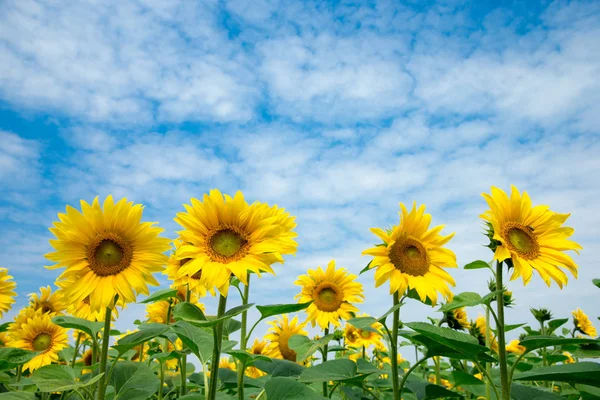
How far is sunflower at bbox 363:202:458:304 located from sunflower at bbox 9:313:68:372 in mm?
4314

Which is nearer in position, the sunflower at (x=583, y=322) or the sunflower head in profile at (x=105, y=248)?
the sunflower head in profile at (x=105, y=248)

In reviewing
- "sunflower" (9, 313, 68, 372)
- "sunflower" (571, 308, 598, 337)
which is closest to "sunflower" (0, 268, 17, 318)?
"sunflower" (9, 313, 68, 372)

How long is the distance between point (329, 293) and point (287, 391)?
115 inches

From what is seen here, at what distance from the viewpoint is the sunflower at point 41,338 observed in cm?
591

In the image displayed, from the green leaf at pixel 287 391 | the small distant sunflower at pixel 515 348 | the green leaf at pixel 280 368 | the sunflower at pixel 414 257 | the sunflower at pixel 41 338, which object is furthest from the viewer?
the small distant sunflower at pixel 515 348

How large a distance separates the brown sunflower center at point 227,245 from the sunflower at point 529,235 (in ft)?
5.64

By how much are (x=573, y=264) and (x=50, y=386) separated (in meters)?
3.61

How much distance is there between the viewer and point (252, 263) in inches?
117

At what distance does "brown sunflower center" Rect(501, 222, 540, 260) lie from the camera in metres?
3.50

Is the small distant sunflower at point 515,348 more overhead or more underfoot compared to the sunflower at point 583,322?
more underfoot

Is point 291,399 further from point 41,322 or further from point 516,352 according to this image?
point 516,352

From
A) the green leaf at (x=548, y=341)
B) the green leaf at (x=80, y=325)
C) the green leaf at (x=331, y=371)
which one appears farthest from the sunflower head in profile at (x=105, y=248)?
the green leaf at (x=548, y=341)

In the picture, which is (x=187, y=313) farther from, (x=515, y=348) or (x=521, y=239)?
(x=515, y=348)

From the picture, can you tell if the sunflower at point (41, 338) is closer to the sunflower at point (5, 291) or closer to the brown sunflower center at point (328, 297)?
the sunflower at point (5, 291)
